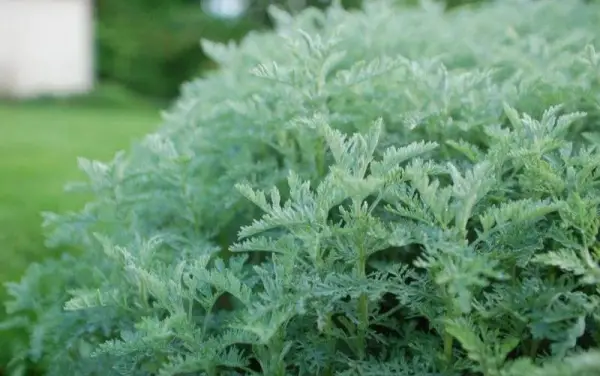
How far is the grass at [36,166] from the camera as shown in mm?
3629

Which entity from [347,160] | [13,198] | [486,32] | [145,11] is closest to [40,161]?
[13,198]

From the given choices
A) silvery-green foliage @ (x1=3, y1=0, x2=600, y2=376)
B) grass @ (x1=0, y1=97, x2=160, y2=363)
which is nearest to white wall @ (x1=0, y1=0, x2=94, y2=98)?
grass @ (x1=0, y1=97, x2=160, y2=363)

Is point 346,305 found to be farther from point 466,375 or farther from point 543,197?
point 543,197

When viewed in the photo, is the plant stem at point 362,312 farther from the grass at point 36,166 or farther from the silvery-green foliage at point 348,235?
the grass at point 36,166

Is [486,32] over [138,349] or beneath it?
over

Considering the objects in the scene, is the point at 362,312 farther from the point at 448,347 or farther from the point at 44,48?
the point at 44,48

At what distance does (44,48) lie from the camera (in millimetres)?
18125

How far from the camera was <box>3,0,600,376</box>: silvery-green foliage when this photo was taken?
1.71 meters

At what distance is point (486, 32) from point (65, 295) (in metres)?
2.62

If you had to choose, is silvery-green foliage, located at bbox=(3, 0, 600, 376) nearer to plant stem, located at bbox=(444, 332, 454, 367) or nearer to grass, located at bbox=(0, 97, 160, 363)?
plant stem, located at bbox=(444, 332, 454, 367)

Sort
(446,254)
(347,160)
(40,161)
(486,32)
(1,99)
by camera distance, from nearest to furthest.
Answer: (446,254) < (347,160) < (486,32) < (40,161) < (1,99)

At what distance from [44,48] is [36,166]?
13.3 m

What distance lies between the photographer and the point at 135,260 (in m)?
2.05

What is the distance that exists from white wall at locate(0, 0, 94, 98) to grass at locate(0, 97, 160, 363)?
252 inches
